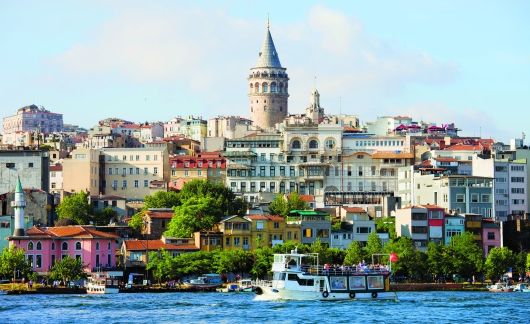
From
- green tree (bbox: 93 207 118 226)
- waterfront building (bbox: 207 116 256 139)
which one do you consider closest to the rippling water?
green tree (bbox: 93 207 118 226)

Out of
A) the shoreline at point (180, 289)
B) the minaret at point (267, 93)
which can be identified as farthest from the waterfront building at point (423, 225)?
the minaret at point (267, 93)

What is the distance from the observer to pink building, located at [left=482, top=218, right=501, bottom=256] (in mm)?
113625

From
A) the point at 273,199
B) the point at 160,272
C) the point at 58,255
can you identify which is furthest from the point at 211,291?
the point at 273,199

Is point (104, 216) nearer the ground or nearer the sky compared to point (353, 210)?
nearer the ground

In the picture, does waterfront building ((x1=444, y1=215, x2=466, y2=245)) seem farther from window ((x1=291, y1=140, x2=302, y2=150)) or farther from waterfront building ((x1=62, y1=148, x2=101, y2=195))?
waterfront building ((x1=62, y1=148, x2=101, y2=195))

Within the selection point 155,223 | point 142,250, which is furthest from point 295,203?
point 142,250

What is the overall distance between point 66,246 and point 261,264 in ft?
43.3

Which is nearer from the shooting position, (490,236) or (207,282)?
(207,282)

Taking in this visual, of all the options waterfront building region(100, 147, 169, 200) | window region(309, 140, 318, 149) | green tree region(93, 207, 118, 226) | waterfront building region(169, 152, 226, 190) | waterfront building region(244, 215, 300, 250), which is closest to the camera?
waterfront building region(244, 215, 300, 250)

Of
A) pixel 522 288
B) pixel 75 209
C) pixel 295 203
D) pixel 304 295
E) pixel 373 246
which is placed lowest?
pixel 522 288

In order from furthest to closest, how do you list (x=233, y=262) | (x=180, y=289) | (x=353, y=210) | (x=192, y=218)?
(x=353, y=210)
(x=192, y=218)
(x=233, y=262)
(x=180, y=289)

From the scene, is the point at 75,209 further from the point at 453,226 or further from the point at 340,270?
the point at 340,270

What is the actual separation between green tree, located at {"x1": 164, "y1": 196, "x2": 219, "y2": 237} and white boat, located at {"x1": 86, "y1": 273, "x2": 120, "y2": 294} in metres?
13.3

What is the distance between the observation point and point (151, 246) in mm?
105875
